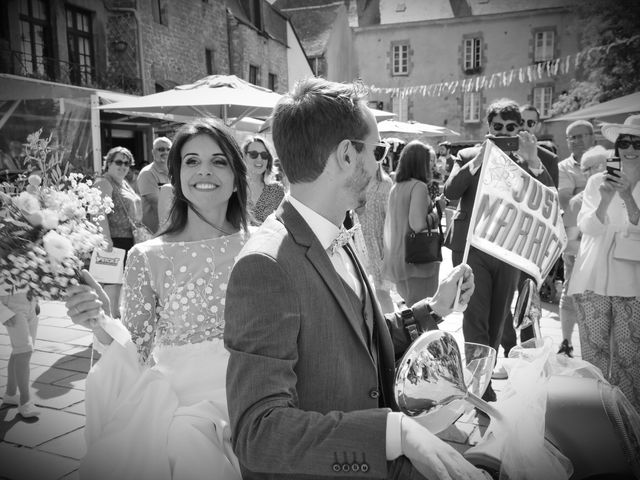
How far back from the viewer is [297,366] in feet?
4.28

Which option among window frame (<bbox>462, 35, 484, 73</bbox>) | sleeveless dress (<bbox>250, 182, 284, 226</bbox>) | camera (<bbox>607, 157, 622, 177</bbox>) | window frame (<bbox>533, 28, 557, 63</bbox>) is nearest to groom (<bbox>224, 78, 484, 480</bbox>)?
camera (<bbox>607, 157, 622, 177</bbox>)

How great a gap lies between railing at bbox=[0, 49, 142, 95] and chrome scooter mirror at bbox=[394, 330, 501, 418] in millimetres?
13682

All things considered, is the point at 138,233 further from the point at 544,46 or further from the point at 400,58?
the point at 544,46

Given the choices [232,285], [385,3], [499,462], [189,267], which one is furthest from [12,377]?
[385,3]

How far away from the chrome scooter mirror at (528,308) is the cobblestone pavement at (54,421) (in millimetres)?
1691

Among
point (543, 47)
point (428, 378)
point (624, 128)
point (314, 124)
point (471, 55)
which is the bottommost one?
point (428, 378)

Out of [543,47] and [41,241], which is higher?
[543,47]

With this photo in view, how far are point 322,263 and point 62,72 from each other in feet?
50.5

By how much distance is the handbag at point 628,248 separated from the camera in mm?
3457

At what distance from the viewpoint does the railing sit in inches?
488

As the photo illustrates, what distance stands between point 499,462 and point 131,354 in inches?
55.2

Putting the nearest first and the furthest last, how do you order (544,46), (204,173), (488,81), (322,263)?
(322,263)
(204,173)
(544,46)
(488,81)

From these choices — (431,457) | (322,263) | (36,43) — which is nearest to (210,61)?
(36,43)

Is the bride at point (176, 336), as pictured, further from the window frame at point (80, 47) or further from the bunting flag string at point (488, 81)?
the bunting flag string at point (488, 81)
